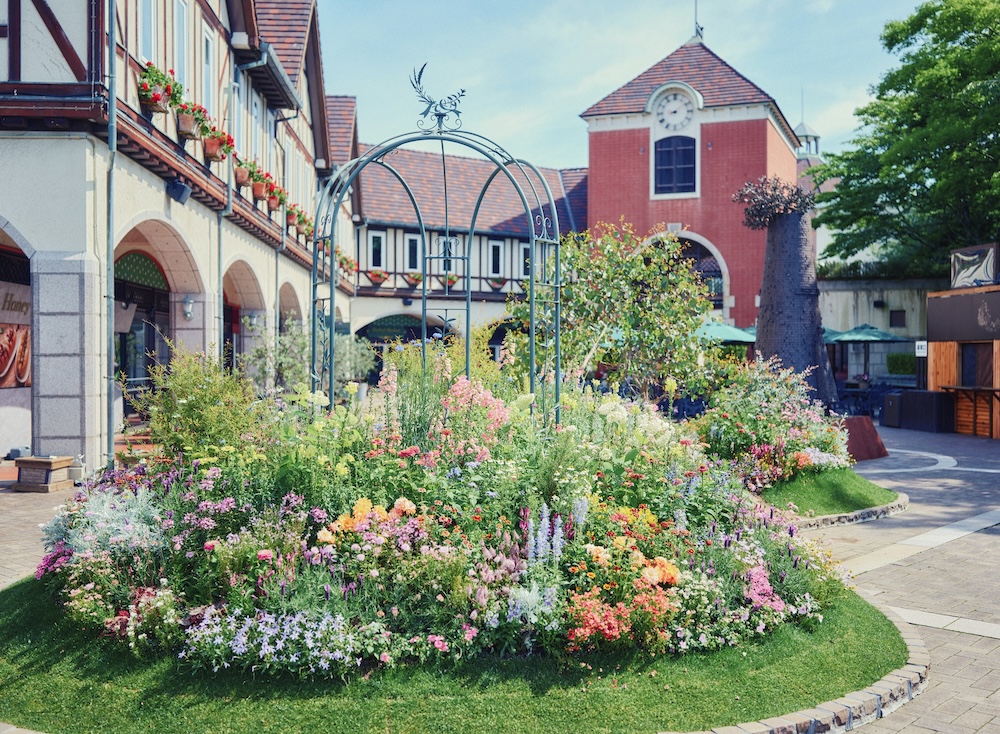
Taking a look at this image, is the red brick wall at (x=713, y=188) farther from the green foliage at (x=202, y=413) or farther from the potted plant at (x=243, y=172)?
the green foliage at (x=202, y=413)

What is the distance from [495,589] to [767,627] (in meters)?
1.74

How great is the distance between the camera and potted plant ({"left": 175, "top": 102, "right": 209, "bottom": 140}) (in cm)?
1271

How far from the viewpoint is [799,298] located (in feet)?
55.3

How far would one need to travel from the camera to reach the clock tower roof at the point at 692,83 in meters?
31.9

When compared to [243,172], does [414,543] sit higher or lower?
lower

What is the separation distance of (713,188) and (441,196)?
10794 mm

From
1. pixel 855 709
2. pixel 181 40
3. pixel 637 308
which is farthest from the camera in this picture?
pixel 637 308

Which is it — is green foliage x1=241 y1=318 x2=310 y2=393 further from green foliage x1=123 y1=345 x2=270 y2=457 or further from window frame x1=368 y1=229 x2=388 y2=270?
window frame x1=368 y1=229 x2=388 y2=270

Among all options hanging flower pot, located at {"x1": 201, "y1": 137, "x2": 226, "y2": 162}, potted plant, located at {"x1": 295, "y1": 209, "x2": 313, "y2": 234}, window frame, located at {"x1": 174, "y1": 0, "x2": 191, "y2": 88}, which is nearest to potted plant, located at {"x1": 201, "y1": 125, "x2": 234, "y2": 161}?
hanging flower pot, located at {"x1": 201, "y1": 137, "x2": 226, "y2": 162}

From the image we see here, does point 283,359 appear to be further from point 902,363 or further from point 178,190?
point 902,363

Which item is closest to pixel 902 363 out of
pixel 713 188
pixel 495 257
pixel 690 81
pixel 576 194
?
pixel 713 188

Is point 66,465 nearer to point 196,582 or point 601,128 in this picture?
point 196,582

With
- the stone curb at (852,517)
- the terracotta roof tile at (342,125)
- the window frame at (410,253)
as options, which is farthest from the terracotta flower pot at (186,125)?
the window frame at (410,253)

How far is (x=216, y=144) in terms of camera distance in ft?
46.4
